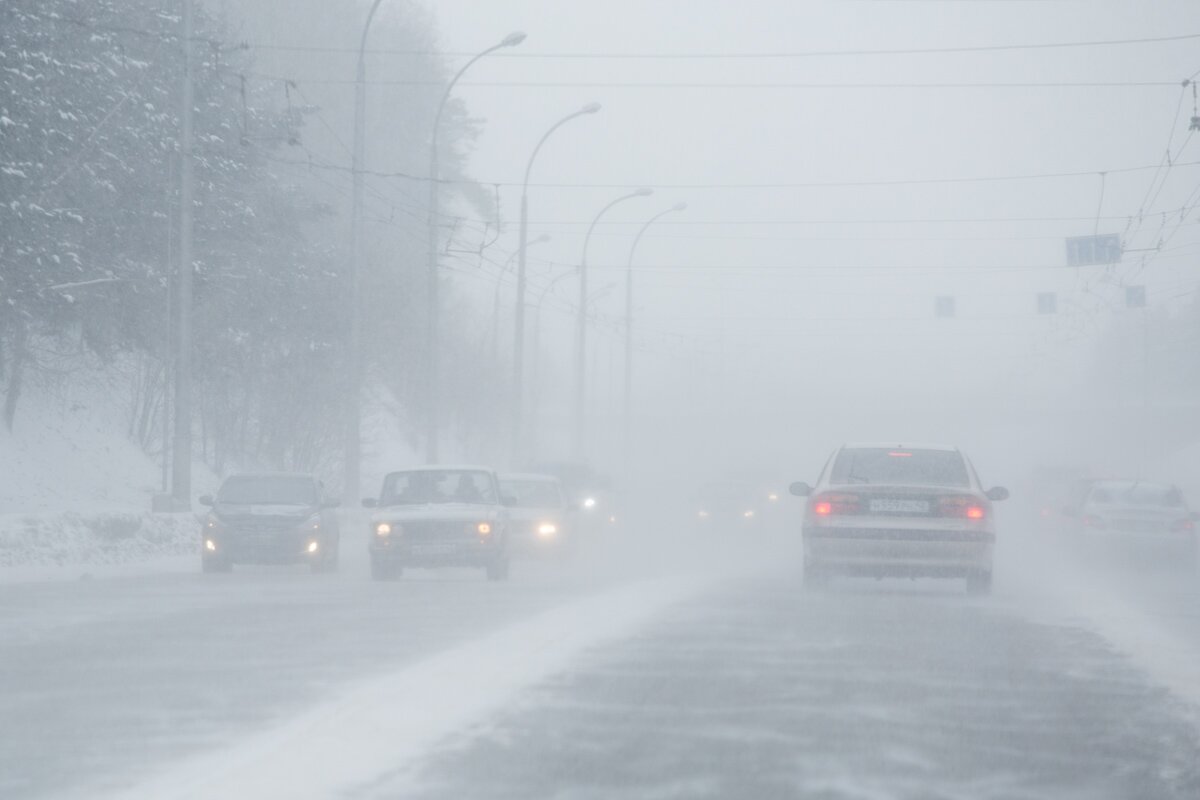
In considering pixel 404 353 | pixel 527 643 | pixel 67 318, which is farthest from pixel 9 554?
pixel 404 353

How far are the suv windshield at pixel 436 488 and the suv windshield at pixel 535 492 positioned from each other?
5429 mm

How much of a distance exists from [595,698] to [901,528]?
27.5 ft

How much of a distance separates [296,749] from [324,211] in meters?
34.6

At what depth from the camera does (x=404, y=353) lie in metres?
56.1

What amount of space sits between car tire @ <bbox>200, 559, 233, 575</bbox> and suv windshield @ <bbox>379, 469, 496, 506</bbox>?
117 inches

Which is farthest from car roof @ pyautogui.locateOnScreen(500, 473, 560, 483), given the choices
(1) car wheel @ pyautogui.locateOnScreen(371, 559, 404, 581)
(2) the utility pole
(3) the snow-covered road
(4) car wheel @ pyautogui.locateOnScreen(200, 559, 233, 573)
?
(3) the snow-covered road

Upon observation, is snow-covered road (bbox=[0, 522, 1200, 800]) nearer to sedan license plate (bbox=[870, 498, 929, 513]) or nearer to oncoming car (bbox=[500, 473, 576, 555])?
sedan license plate (bbox=[870, 498, 929, 513])

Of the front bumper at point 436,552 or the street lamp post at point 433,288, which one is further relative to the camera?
the street lamp post at point 433,288

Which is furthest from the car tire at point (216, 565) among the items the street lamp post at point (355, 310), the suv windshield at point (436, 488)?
the street lamp post at point (355, 310)

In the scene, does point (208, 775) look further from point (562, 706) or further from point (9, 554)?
point (9, 554)

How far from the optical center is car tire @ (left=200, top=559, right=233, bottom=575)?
25.4 meters

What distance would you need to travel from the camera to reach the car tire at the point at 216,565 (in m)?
25.4

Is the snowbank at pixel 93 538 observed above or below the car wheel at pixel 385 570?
above

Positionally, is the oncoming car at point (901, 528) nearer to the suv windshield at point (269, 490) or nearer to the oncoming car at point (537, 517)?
the suv windshield at point (269, 490)
